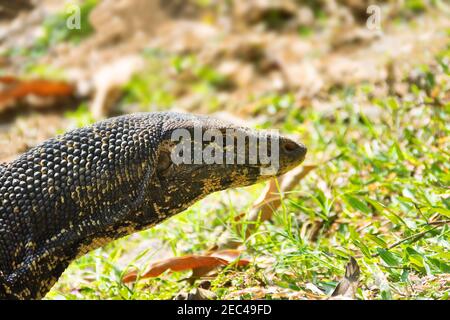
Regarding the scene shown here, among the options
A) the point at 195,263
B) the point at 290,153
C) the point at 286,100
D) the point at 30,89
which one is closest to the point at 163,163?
the point at 290,153

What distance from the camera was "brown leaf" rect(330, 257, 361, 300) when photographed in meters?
2.86

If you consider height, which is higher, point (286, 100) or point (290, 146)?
point (290, 146)

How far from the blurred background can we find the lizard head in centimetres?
36

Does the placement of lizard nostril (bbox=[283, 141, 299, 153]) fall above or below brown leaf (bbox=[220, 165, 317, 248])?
above

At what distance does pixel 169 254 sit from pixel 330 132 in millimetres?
1918

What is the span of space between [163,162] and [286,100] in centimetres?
370

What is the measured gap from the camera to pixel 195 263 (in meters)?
3.69

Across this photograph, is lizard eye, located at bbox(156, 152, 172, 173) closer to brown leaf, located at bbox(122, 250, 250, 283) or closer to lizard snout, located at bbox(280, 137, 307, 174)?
lizard snout, located at bbox(280, 137, 307, 174)

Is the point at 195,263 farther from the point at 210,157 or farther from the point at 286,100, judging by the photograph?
the point at 286,100

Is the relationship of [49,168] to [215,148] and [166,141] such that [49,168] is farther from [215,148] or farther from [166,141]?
[215,148]

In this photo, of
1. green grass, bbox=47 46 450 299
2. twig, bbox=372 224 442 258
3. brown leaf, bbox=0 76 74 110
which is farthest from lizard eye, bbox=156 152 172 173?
brown leaf, bbox=0 76 74 110

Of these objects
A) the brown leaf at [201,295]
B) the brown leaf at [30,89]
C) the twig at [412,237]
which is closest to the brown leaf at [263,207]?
the brown leaf at [201,295]
